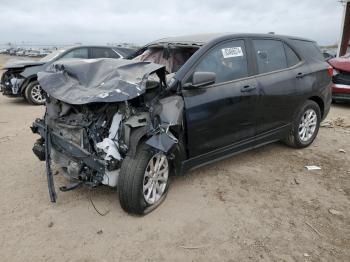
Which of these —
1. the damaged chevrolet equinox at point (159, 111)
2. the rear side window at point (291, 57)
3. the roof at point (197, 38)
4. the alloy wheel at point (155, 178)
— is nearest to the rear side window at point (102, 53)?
the roof at point (197, 38)

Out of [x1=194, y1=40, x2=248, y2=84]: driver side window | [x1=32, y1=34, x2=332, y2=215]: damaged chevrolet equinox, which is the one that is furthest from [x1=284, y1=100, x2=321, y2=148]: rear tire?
[x1=194, y1=40, x2=248, y2=84]: driver side window

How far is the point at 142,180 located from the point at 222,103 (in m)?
1.34

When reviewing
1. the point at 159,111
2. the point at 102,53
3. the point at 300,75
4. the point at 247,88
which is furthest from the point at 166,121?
the point at 102,53

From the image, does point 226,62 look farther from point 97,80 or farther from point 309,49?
point 309,49

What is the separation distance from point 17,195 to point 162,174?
163 centimetres

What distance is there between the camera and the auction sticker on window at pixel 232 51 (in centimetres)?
421

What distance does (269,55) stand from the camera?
478 cm

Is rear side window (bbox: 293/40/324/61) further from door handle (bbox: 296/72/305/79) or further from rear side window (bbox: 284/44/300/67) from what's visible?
door handle (bbox: 296/72/305/79)

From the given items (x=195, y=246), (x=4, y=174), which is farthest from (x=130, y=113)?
(x=4, y=174)

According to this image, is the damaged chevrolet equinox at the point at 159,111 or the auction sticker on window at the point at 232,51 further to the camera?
the auction sticker on window at the point at 232,51

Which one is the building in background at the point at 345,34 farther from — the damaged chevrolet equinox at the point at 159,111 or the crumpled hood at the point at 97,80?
the crumpled hood at the point at 97,80

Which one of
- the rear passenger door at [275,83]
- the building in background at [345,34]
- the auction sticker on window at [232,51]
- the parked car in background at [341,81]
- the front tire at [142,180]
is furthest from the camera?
the building in background at [345,34]

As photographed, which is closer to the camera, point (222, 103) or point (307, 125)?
point (222, 103)

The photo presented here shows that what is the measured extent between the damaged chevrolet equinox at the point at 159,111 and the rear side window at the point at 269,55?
15mm
